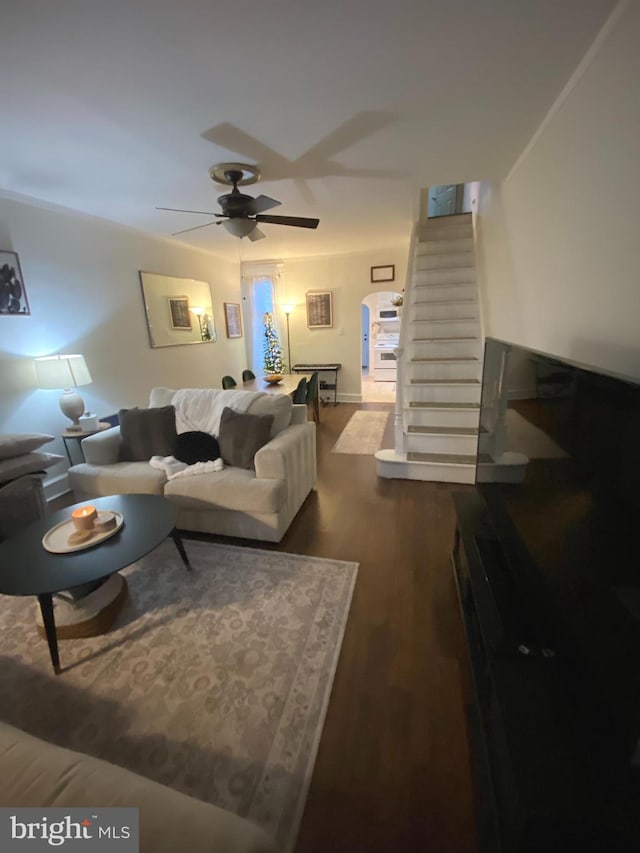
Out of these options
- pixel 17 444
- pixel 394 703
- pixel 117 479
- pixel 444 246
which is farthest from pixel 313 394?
pixel 394 703

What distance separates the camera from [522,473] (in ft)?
4.24

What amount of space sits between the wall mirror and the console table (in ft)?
5.21

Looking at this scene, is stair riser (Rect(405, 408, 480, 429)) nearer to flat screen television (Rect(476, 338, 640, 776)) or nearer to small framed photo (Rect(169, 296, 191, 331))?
flat screen television (Rect(476, 338, 640, 776))

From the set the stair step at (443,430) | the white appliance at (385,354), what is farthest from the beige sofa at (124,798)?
the white appliance at (385,354)

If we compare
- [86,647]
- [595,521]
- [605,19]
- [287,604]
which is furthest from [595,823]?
[605,19]

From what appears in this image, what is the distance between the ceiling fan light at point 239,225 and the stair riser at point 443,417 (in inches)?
80.2

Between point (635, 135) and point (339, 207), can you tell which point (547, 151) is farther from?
point (339, 207)

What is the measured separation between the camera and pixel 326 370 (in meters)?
6.39

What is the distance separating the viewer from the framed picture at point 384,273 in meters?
5.77

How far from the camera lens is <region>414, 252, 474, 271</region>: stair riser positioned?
169 inches

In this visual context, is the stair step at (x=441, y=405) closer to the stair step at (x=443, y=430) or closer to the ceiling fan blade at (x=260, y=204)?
the stair step at (x=443, y=430)

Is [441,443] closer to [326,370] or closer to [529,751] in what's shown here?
[529,751]

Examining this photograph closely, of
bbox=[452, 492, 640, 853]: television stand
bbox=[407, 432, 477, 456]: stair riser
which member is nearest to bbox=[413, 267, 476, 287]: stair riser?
bbox=[407, 432, 477, 456]: stair riser
